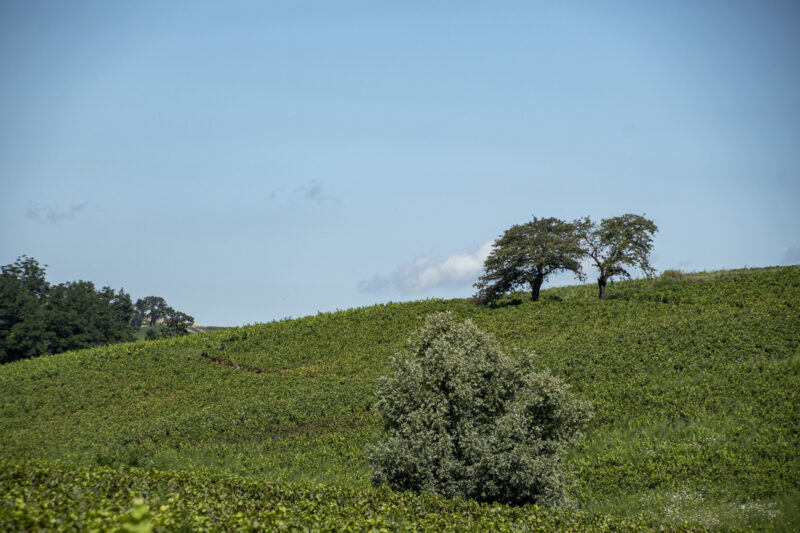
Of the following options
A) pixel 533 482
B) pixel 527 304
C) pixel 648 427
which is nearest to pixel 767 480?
pixel 648 427

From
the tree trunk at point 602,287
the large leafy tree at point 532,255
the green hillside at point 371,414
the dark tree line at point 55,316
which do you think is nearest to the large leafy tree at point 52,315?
the dark tree line at point 55,316

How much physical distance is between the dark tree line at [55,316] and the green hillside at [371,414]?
20237 mm

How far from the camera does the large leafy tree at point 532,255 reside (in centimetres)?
7638

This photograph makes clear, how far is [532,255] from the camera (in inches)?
3002

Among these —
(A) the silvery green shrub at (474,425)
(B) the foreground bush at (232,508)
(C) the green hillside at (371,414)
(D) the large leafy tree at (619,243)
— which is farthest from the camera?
(D) the large leafy tree at (619,243)

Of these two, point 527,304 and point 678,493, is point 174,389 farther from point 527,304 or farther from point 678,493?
point 678,493

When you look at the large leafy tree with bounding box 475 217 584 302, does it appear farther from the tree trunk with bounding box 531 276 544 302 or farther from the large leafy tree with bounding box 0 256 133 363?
the large leafy tree with bounding box 0 256 133 363

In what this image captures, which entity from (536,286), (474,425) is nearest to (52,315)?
(536,286)

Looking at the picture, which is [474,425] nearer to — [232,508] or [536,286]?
[232,508]

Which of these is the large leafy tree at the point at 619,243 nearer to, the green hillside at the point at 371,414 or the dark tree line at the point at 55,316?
the green hillside at the point at 371,414

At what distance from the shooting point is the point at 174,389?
2566 inches

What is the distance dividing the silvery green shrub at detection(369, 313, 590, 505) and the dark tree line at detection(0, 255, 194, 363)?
329ft

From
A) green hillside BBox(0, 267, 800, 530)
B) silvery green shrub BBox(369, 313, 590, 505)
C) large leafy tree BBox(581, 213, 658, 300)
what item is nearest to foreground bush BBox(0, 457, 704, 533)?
green hillside BBox(0, 267, 800, 530)

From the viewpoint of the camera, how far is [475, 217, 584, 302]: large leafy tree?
76375 millimetres
